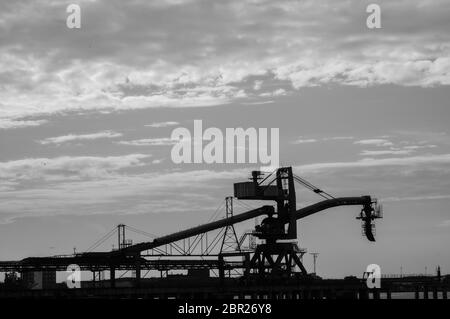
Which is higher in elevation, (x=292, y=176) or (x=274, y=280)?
(x=292, y=176)

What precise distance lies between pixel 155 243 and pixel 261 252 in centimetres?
1896

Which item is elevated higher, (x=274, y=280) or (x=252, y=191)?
(x=252, y=191)

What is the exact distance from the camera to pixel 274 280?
5979 inches

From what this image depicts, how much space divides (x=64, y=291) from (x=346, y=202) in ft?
163

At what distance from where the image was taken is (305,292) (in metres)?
157

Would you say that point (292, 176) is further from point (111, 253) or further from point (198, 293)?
point (111, 253)

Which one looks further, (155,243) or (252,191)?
(155,243)

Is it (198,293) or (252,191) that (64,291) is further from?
(252,191)
